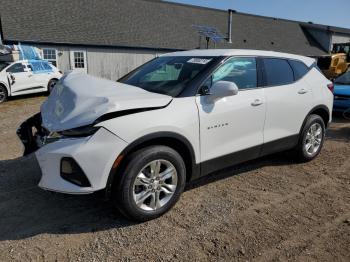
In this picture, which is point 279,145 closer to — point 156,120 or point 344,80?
point 156,120

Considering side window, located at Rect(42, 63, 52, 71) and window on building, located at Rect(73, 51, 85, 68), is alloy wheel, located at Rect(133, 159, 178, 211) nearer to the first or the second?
side window, located at Rect(42, 63, 52, 71)

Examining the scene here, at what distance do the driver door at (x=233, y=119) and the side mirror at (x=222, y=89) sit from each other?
0.12m

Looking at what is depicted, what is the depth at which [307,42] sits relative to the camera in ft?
124

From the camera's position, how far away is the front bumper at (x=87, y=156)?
289 cm

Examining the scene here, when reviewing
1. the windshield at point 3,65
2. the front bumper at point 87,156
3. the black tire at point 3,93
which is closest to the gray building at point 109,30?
the windshield at point 3,65

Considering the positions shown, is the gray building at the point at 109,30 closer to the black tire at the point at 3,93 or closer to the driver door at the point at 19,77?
the driver door at the point at 19,77

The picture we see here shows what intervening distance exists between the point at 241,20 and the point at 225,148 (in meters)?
32.1

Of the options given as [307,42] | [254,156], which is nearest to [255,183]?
[254,156]

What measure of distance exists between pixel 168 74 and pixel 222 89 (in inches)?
33.3

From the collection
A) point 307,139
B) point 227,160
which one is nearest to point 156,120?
point 227,160

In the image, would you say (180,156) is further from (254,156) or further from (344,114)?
(344,114)

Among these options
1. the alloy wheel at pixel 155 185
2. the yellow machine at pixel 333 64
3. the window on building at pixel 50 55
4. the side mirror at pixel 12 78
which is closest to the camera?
the alloy wheel at pixel 155 185

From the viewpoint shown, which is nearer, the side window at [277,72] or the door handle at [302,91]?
the side window at [277,72]

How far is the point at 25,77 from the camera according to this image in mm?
12828
